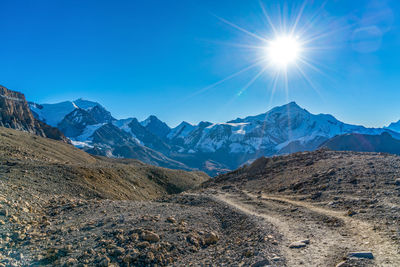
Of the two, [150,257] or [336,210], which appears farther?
[336,210]

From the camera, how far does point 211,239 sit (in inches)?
426

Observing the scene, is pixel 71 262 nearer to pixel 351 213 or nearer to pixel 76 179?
pixel 351 213

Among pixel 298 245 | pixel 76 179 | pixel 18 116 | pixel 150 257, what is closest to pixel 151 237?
pixel 150 257

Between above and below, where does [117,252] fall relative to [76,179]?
below

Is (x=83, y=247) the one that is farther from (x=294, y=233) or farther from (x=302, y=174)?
(x=302, y=174)

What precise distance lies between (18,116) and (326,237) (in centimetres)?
19969

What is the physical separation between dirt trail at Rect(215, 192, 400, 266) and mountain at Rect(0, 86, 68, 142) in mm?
177818

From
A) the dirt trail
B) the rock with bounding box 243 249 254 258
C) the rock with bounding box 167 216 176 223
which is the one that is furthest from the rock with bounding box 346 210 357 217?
the rock with bounding box 167 216 176 223

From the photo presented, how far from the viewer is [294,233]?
34.9 feet

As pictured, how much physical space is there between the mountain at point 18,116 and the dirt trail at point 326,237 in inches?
7001

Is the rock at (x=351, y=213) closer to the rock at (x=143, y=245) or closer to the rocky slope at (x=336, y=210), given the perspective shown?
the rocky slope at (x=336, y=210)

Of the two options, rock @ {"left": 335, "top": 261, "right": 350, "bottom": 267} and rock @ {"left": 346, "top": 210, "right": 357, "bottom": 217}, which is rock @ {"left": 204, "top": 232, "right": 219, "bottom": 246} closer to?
rock @ {"left": 335, "top": 261, "right": 350, "bottom": 267}

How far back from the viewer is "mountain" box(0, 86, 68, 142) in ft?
486

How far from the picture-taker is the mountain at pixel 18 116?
14812 cm
